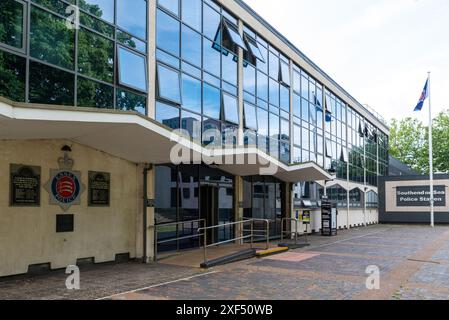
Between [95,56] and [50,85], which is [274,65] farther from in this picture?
[50,85]

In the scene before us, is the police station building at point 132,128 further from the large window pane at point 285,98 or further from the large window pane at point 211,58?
the large window pane at point 285,98

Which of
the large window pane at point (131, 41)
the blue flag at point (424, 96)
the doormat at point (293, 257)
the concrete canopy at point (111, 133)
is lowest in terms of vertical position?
the doormat at point (293, 257)

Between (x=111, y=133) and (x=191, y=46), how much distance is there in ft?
18.0

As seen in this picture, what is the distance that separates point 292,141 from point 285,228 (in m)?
4.12

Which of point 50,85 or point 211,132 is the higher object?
point 50,85

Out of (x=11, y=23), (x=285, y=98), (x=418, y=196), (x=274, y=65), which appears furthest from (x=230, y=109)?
(x=418, y=196)

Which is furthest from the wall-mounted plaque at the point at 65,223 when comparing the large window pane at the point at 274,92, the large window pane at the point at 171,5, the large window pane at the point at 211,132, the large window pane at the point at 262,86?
the large window pane at the point at 274,92

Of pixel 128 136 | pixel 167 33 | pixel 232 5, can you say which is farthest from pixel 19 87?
pixel 232 5

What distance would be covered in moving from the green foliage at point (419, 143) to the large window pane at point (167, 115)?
50983mm

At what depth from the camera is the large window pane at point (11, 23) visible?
8.35 meters

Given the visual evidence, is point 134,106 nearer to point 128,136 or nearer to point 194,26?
point 128,136

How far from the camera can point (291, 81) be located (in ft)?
69.6

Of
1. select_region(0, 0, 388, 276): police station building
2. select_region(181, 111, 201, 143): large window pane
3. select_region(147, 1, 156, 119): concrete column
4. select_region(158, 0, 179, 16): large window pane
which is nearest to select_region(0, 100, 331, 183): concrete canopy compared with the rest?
select_region(0, 0, 388, 276): police station building

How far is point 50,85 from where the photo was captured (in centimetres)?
925
